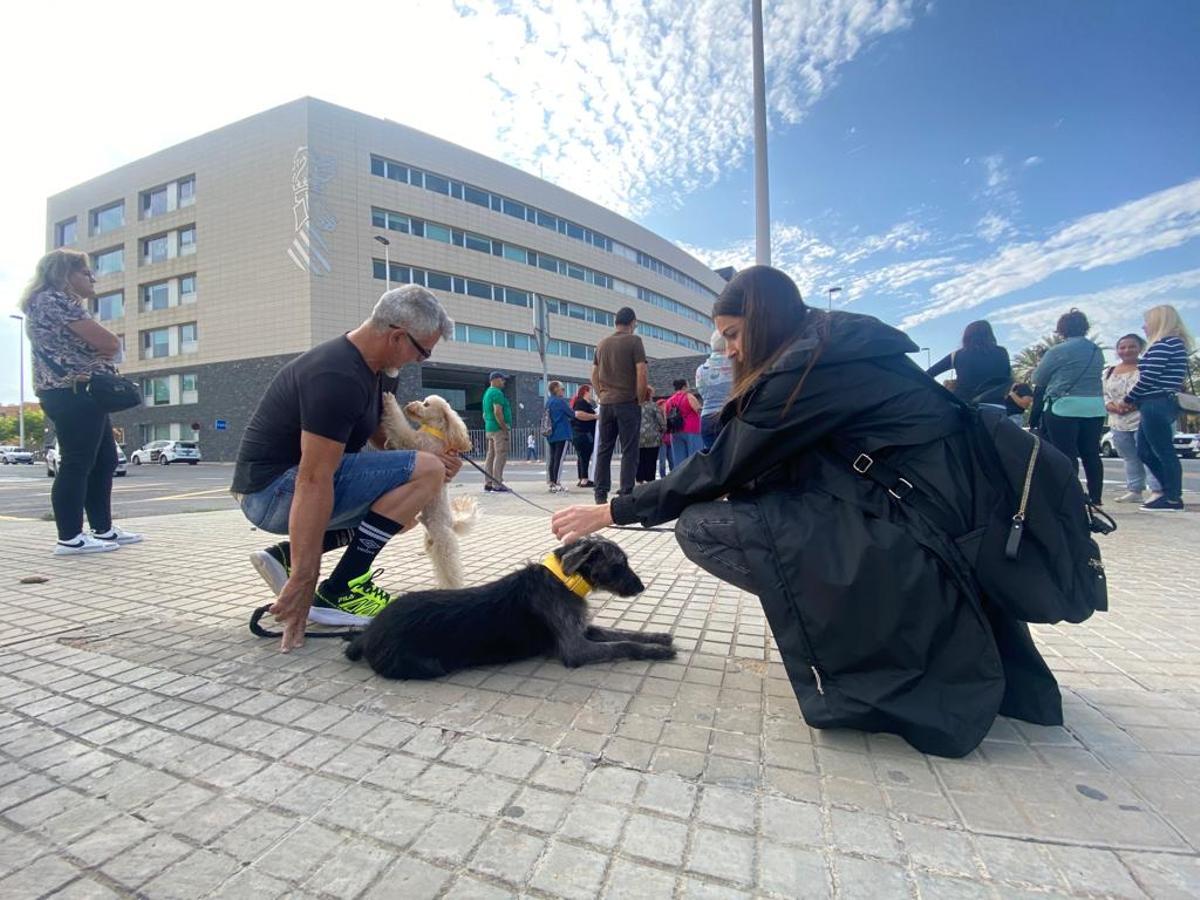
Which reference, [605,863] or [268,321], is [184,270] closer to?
[268,321]

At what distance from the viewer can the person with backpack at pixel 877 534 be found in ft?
5.54

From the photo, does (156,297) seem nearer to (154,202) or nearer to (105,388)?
(154,202)

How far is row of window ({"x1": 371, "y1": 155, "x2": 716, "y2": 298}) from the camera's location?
1364 inches

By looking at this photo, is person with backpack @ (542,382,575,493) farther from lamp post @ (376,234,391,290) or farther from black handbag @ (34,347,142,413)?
lamp post @ (376,234,391,290)

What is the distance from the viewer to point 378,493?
2.89 m

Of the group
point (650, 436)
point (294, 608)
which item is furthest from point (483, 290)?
point (294, 608)

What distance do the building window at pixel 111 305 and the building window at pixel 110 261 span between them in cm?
155

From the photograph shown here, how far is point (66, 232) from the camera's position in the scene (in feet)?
137

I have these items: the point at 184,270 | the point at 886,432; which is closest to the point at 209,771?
the point at 886,432

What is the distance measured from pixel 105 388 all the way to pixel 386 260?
31.9 m

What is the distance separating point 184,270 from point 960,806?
45793 millimetres

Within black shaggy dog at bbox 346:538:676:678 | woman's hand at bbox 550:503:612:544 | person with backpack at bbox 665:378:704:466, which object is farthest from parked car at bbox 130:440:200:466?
woman's hand at bbox 550:503:612:544

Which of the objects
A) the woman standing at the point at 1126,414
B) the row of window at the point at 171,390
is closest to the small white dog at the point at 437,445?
the woman standing at the point at 1126,414

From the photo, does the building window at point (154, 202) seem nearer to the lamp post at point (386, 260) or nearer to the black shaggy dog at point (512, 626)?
the lamp post at point (386, 260)
